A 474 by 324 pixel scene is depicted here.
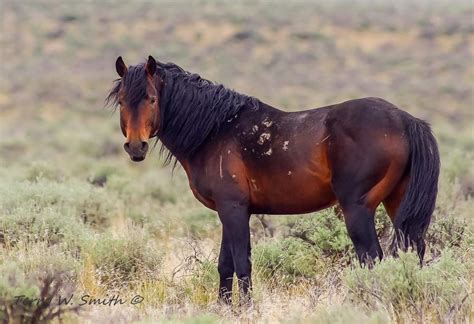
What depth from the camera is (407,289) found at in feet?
17.6

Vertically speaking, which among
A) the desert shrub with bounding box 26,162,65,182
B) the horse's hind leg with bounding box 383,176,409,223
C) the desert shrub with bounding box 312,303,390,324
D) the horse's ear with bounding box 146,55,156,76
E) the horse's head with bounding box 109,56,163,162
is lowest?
the desert shrub with bounding box 312,303,390,324

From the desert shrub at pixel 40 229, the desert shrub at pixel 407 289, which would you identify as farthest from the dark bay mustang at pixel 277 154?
the desert shrub at pixel 40 229

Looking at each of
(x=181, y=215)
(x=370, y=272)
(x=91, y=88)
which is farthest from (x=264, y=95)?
(x=370, y=272)

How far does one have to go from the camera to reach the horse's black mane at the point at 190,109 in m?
6.48

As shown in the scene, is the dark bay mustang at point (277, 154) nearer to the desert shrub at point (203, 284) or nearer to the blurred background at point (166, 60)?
the desert shrub at point (203, 284)

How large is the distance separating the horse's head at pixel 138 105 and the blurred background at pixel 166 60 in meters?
1.13

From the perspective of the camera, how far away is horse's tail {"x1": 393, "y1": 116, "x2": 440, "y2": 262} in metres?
5.90

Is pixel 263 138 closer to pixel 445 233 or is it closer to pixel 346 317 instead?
pixel 346 317

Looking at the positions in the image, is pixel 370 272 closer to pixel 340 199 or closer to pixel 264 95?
pixel 340 199

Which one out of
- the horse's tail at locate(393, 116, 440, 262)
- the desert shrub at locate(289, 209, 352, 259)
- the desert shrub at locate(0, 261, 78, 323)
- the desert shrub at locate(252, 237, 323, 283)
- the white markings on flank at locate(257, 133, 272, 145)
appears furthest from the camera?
the desert shrub at locate(289, 209, 352, 259)

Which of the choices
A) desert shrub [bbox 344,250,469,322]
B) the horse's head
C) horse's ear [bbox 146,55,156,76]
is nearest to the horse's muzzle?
the horse's head

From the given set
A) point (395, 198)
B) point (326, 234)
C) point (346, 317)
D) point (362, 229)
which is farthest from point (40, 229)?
point (346, 317)

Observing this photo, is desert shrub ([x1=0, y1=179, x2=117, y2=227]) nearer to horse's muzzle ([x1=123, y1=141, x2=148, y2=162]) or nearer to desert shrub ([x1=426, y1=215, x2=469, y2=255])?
horse's muzzle ([x1=123, y1=141, x2=148, y2=162])

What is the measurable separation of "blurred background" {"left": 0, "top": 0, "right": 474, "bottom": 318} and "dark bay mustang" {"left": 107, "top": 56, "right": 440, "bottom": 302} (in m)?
0.97
